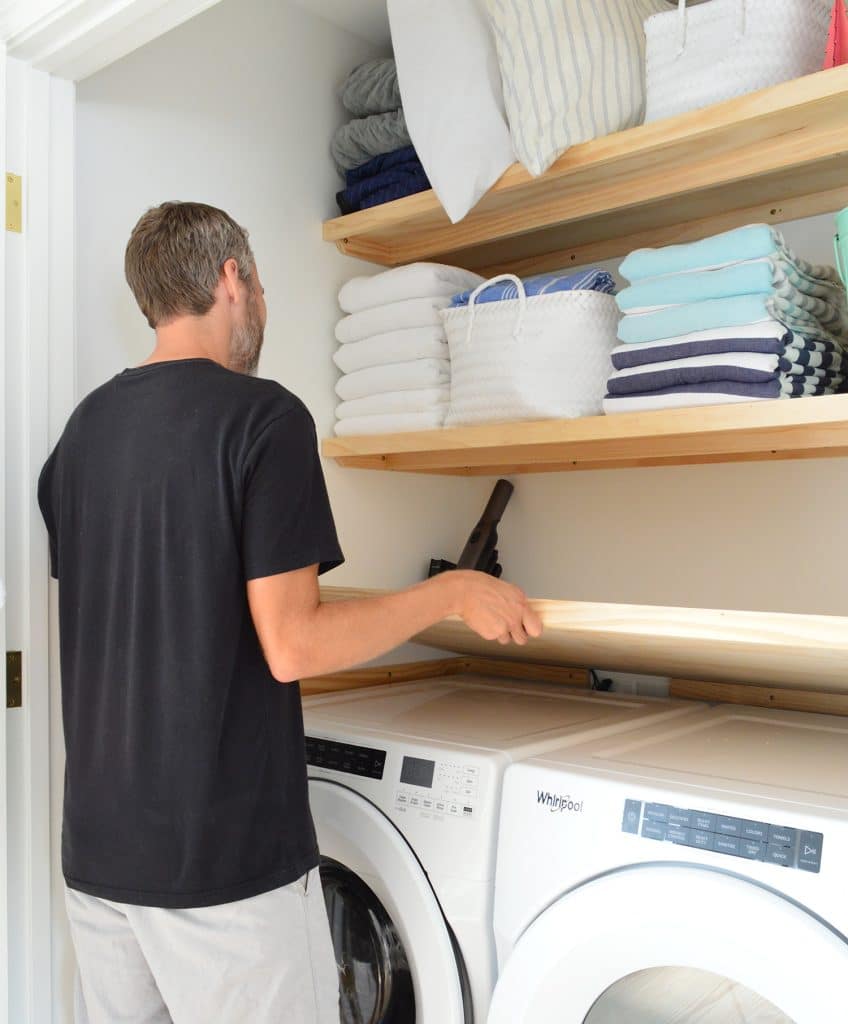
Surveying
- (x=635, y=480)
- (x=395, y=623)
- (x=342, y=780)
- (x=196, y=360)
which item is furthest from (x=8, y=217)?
(x=635, y=480)

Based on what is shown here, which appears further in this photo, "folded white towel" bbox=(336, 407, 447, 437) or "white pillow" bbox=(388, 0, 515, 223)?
"folded white towel" bbox=(336, 407, 447, 437)

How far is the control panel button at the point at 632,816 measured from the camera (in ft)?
4.36

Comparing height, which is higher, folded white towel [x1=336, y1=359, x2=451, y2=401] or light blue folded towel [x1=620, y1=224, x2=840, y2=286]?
light blue folded towel [x1=620, y1=224, x2=840, y2=286]

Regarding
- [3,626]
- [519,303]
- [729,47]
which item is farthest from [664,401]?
[3,626]

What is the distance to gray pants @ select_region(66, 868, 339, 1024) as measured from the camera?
130cm

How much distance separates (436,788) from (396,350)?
100 centimetres

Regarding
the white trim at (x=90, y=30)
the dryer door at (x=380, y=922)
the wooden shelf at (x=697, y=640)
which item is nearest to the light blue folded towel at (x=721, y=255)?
the wooden shelf at (x=697, y=640)

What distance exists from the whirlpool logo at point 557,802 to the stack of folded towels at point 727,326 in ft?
2.26

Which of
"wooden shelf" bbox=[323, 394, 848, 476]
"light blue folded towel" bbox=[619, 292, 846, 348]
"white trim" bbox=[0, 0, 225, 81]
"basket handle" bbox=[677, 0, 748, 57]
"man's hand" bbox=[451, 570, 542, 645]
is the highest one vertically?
"basket handle" bbox=[677, 0, 748, 57]

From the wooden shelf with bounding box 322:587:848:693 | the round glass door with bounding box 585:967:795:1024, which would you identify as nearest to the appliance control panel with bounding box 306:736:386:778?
the wooden shelf with bounding box 322:587:848:693

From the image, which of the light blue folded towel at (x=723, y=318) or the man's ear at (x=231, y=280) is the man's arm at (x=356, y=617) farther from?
the light blue folded towel at (x=723, y=318)

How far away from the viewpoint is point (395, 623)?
4.66ft

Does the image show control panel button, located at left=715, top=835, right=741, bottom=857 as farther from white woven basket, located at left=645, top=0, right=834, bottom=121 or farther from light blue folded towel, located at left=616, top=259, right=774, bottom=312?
white woven basket, located at left=645, top=0, right=834, bottom=121

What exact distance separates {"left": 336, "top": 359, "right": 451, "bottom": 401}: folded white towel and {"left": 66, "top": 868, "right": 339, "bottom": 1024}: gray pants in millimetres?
1077
